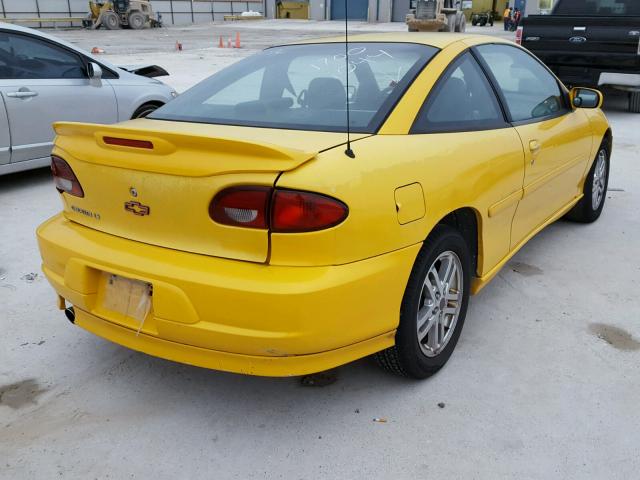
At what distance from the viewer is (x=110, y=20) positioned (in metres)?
34.6

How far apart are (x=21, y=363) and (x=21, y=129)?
3121 millimetres

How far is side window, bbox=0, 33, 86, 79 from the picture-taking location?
5.20 metres

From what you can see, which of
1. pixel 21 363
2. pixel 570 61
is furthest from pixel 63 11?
pixel 21 363

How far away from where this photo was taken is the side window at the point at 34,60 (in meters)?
5.20

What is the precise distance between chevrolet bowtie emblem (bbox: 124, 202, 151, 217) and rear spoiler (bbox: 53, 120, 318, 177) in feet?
0.45

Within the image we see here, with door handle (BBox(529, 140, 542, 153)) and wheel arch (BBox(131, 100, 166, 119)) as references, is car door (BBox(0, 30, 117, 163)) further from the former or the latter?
door handle (BBox(529, 140, 542, 153))

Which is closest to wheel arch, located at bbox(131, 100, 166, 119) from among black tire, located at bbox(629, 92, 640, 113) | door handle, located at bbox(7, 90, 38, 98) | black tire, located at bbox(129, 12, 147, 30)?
door handle, located at bbox(7, 90, 38, 98)

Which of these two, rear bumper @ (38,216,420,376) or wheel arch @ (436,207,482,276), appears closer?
rear bumper @ (38,216,420,376)

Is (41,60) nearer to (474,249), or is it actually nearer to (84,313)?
(84,313)

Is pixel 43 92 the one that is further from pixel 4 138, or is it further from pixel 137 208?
pixel 137 208

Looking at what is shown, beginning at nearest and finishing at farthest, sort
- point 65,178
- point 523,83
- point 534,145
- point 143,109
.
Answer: point 65,178 → point 534,145 → point 523,83 → point 143,109

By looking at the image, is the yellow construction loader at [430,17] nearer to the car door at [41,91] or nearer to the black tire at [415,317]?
the car door at [41,91]

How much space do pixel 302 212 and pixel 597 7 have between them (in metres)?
9.54

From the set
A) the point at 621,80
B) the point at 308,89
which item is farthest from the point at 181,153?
the point at 621,80
